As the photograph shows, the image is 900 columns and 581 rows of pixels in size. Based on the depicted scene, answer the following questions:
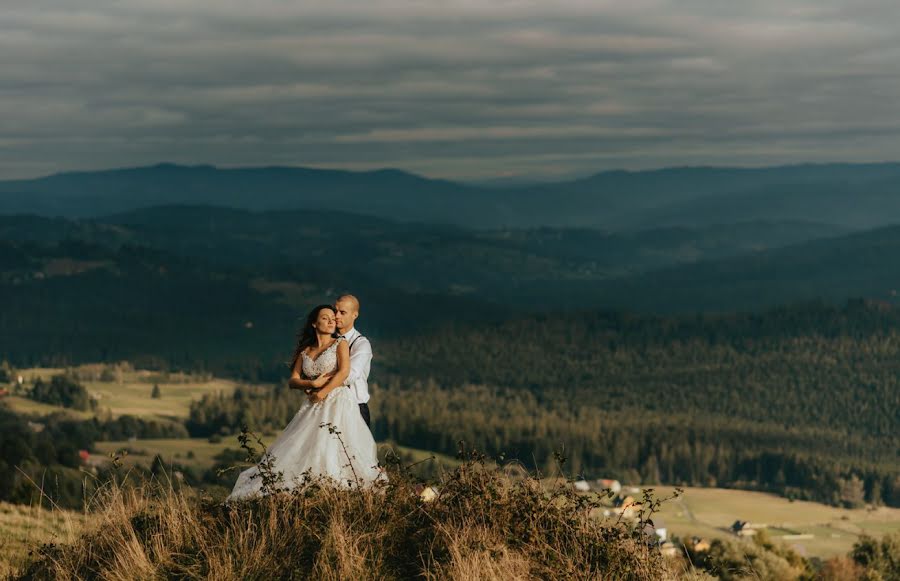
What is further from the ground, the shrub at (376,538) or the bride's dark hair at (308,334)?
the bride's dark hair at (308,334)

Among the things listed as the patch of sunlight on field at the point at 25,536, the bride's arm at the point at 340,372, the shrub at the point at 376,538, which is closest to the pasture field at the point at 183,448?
the patch of sunlight on field at the point at 25,536

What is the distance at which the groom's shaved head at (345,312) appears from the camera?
612 inches

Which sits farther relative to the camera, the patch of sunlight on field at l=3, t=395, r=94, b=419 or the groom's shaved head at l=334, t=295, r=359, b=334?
the patch of sunlight on field at l=3, t=395, r=94, b=419

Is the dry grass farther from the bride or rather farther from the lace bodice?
the lace bodice

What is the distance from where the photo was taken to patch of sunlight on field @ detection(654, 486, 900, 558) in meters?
131

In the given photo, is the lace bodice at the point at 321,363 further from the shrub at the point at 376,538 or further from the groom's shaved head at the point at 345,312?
the shrub at the point at 376,538

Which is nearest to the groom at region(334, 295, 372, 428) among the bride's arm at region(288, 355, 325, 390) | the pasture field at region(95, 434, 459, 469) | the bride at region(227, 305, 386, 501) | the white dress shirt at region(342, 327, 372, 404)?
the white dress shirt at region(342, 327, 372, 404)

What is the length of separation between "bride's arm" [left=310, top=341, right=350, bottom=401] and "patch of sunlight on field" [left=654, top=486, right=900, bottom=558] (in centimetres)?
11028

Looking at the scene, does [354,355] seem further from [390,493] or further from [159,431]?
[159,431]

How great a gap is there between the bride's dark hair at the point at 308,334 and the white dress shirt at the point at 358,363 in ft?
1.45

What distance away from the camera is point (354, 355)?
1575 cm

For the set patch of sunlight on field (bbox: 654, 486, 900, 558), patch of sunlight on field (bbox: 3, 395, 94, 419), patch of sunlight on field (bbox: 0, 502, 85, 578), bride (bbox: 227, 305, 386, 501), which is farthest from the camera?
patch of sunlight on field (bbox: 3, 395, 94, 419)

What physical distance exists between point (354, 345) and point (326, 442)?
4.86 feet

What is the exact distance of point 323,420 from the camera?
605 inches
